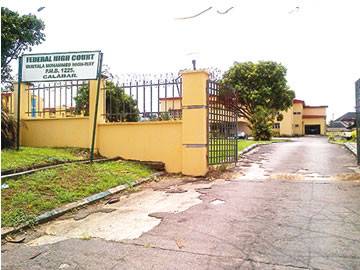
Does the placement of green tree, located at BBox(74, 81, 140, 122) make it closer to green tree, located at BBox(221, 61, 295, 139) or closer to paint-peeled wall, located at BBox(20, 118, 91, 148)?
paint-peeled wall, located at BBox(20, 118, 91, 148)

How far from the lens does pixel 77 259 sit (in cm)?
362

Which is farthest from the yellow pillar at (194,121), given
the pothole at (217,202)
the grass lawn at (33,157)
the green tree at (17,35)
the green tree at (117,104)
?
the green tree at (17,35)

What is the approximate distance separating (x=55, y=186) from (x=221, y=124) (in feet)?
15.7

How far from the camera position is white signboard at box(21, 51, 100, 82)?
8703 mm

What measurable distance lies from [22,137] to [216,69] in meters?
6.42

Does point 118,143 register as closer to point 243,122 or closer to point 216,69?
point 216,69

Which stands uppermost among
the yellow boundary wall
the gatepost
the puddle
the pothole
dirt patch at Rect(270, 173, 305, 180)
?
the gatepost

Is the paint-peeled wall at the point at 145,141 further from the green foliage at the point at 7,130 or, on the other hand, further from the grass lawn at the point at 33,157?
the green foliage at the point at 7,130

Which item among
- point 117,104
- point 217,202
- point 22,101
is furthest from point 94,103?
point 217,202

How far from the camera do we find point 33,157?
8023mm

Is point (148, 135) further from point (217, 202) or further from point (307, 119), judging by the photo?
point (307, 119)

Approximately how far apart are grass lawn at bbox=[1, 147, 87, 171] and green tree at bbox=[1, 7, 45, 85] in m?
7.58

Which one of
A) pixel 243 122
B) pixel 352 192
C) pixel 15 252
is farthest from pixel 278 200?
pixel 243 122

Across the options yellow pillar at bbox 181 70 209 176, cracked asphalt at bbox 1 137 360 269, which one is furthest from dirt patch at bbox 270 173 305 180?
yellow pillar at bbox 181 70 209 176
